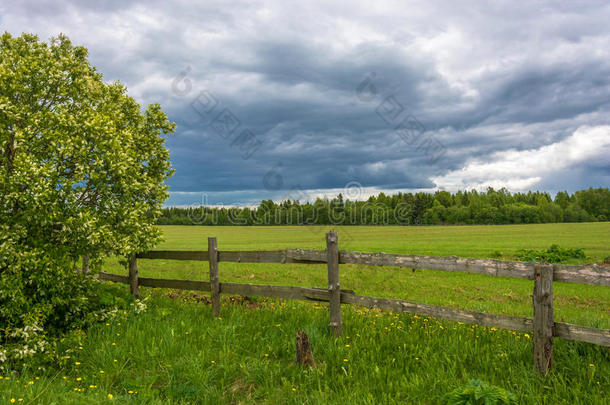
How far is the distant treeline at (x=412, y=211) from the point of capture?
11525 centimetres

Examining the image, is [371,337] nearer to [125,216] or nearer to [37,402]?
[37,402]

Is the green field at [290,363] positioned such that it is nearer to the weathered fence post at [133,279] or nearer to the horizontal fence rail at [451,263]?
the horizontal fence rail at [451,263]

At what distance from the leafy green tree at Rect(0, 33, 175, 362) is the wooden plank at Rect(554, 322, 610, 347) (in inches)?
353

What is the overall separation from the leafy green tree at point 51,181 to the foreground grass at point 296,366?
1.52 m

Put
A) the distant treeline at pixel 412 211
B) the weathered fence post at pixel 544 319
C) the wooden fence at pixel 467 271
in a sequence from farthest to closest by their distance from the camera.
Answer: the distant treeline at pixel 412 211 → the weathered fence post at pixel 544 319 → the wooden fence at pixel 467 271

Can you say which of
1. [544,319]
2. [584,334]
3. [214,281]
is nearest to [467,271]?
[544,319]

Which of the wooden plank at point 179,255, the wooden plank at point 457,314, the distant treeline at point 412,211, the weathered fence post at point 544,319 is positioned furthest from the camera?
the distant treeline at point 412,211

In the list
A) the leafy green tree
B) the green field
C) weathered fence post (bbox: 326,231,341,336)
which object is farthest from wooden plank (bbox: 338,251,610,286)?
the leafy green tree

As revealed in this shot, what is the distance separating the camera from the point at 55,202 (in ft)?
26.2

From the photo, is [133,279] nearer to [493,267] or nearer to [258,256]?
[258,256]

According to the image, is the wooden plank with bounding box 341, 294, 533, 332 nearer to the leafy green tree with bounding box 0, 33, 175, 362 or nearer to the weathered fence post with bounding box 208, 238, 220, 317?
the weathered fence post with bounding box 208, 238, 220, 317

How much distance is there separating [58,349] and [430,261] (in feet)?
24.5

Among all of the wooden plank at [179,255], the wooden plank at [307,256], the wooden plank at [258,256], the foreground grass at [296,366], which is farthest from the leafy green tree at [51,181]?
the wooden plank at [307,256]

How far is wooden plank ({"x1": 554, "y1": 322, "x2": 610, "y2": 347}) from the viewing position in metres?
5.63
